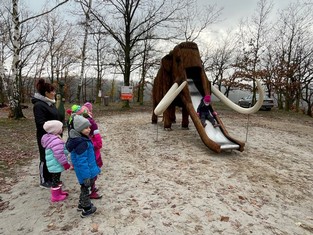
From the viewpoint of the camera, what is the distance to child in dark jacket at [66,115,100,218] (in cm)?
309

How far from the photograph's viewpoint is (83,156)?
3135mm

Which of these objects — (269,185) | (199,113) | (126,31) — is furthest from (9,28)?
(269,185)

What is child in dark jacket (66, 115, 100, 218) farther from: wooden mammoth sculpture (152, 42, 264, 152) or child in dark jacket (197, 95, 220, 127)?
child in dark jacket (197, 95, 220, 127)

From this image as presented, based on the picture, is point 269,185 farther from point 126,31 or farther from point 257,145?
point 126,31

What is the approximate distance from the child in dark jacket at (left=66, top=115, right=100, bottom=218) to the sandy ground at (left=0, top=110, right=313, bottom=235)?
0.26 m

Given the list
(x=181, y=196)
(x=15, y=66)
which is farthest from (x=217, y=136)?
(x=15, y=66)

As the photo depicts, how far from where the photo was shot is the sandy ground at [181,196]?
313cm

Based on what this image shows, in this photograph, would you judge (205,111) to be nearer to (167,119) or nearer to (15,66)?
(167,119)

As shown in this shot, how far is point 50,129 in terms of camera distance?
343cm

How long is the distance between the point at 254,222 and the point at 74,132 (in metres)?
2.72

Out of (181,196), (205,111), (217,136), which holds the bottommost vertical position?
(181,196)

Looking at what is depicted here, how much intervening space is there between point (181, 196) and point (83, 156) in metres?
1.75

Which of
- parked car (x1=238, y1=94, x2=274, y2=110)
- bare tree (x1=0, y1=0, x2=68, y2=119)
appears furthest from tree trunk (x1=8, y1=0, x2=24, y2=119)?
parked car (x1=238, y1=94, x2=274, y2=110)

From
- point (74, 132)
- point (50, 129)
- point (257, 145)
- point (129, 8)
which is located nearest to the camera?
point (74, 132)
